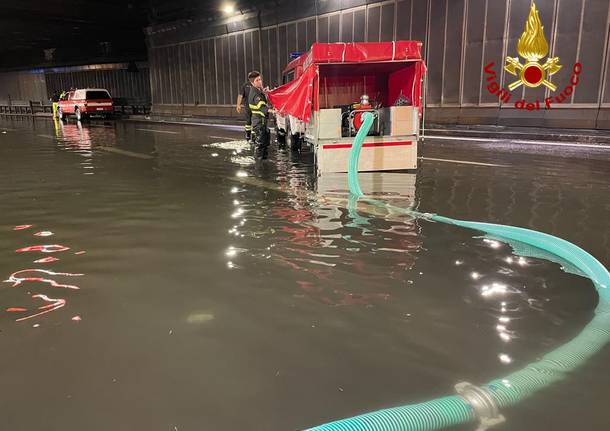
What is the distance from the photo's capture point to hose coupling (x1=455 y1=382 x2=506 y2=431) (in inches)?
80.2

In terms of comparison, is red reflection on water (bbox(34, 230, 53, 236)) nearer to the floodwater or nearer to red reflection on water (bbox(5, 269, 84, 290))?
the floodwater

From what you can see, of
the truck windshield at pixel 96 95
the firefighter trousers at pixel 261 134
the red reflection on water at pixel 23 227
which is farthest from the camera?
the truck windshield at pixel 96 95

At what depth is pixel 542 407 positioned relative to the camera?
2125 mm

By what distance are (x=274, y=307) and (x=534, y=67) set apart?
14.3 m

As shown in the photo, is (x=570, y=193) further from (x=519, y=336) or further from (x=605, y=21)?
(x=605, y=21)

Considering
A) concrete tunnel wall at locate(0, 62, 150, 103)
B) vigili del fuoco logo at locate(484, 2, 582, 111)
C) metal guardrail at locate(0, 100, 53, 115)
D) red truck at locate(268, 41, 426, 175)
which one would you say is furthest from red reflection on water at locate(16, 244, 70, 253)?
metal guardrail at locate(0, 100, 53, 115)

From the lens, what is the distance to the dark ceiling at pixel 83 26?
2544 cm

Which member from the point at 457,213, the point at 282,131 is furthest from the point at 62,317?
the point at 282,131

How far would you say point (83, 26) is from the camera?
31.5 meters

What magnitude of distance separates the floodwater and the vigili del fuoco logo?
895cm

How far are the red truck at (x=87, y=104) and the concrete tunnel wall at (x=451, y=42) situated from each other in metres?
6.46

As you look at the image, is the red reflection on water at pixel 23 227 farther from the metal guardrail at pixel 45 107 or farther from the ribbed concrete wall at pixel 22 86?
the ribbed concrete wall at pixel 22 86

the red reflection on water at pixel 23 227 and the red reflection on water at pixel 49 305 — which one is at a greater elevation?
the red reflection on water at pixel 23 227

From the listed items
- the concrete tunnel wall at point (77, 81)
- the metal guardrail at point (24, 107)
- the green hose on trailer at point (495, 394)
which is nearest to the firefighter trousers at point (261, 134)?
the green hose on trailer at point (495, 394)
